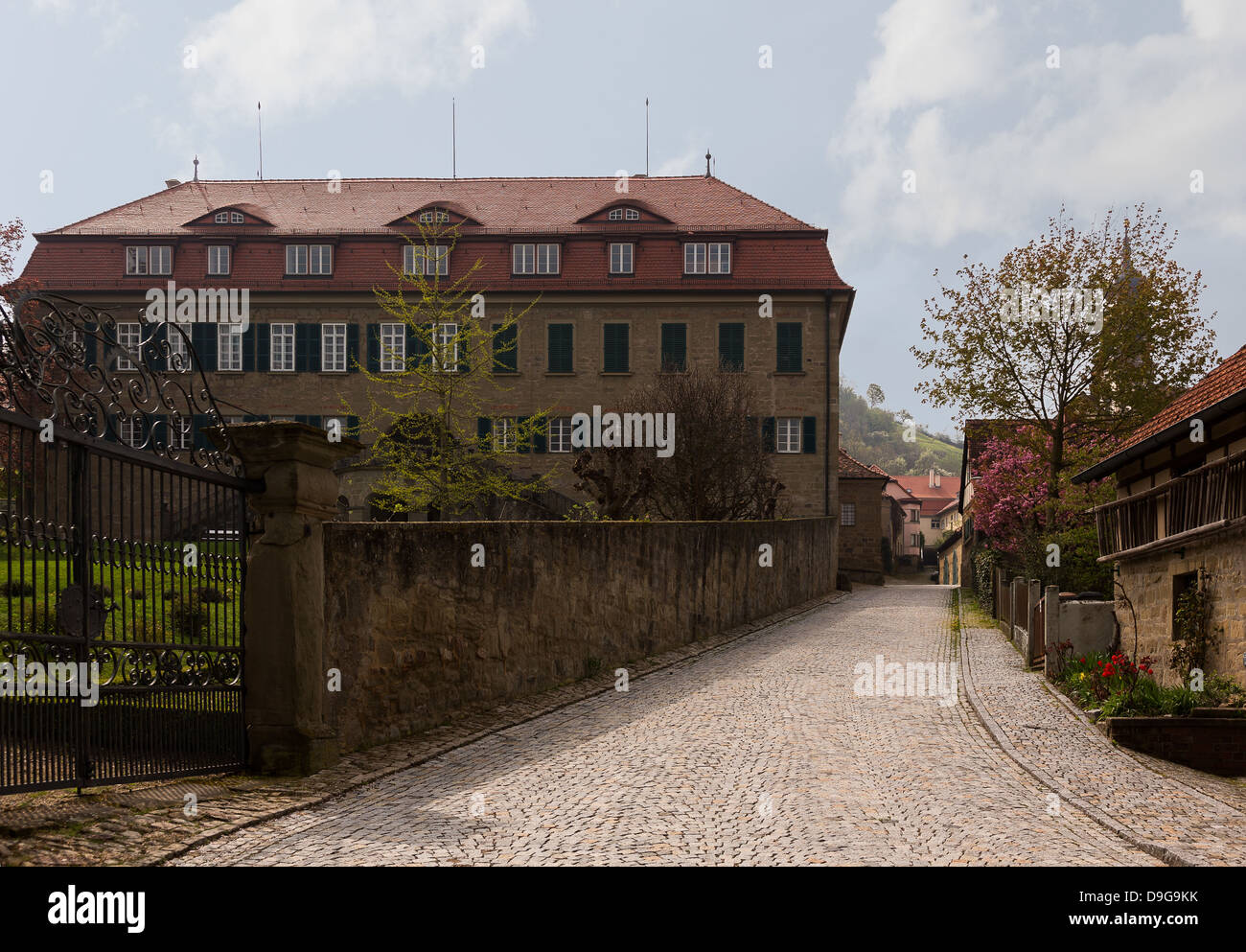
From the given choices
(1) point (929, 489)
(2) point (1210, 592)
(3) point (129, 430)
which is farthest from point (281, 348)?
(1) point (929, 489)

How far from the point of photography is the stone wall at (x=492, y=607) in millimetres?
9023

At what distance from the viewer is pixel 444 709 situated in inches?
417

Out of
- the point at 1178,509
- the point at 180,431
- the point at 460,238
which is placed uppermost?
the point at 460,238

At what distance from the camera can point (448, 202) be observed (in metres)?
38.0

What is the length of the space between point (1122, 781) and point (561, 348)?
90.5 ft

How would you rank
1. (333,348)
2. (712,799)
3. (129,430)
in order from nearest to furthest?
1. (712,799)
2. (129,430)
3. (333,348)

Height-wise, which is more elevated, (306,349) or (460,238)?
(460,238)

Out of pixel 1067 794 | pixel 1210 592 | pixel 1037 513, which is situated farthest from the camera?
pixel 1037 513

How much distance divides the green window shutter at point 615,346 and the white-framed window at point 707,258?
9.82 feet

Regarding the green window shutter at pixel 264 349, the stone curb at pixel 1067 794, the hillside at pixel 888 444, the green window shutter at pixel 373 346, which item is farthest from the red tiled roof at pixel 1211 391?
the hillside at pixel 888 444

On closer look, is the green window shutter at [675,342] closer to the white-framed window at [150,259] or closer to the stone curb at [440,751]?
the stone curb at [440,751]

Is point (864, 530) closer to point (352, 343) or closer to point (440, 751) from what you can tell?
point (352, 343)

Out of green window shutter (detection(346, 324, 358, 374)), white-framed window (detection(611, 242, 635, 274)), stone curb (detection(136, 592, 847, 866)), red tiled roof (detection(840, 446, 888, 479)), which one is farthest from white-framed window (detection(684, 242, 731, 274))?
stone curb (detection(136, 592, 847, 866))
